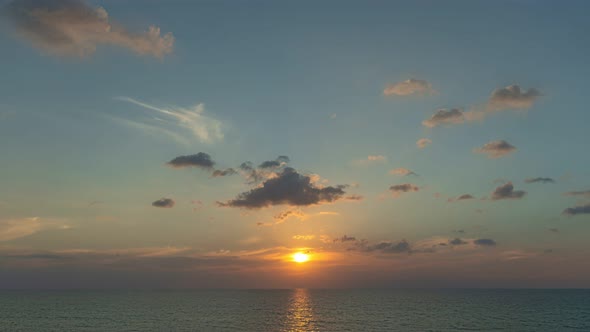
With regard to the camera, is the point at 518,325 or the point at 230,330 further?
the point at 518,325

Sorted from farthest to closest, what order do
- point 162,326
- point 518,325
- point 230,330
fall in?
point 518,325 < point 162,326 < point 230,330

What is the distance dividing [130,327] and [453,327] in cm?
8266

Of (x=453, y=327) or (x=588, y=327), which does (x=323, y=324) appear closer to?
(x=453, y=327)

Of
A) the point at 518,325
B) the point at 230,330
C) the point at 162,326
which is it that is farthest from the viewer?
the point at 518,325

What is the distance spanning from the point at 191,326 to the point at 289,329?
25.2 meters

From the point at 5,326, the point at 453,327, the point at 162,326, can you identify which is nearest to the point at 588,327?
the point at 453,327

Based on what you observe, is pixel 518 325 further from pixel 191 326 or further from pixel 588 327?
pixel 191 326

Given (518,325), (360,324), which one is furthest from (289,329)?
(518,325)

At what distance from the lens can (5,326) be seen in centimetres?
10862

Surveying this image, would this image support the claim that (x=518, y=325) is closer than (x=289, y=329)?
No

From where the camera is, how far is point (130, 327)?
346 feet

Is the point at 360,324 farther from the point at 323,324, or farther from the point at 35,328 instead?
the point at 35,328

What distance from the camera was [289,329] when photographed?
4149 inches

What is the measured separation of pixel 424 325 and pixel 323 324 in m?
27.0
